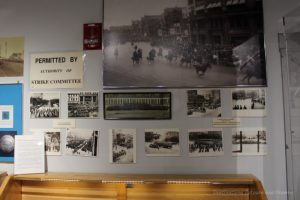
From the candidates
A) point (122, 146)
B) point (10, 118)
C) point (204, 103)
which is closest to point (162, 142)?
point (122, 146)

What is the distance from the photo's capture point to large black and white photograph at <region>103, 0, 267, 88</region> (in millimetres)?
1969

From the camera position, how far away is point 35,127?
212 cm

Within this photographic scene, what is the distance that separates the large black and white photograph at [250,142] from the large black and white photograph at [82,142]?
3.37 ft

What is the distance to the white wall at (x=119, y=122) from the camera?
Result: 195cm

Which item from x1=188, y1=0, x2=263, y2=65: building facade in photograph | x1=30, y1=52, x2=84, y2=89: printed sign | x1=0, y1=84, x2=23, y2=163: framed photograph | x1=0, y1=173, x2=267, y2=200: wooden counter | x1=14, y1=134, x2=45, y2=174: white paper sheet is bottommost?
x1=0, y1=173, x2=267, y2=200: wooden counter

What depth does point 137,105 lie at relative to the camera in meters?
2.03

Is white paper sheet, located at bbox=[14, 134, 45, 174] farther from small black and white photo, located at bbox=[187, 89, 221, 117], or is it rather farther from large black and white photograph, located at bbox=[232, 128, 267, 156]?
large black and white photograph, located at bbox=[232, 128, 267, 156]

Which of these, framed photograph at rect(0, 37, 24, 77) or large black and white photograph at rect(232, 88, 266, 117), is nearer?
large black and white photograph at rect(232, 88, 266, 117)

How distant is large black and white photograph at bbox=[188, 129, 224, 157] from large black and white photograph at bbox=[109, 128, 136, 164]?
0.42 metres

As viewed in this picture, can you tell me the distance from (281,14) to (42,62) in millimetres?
1833

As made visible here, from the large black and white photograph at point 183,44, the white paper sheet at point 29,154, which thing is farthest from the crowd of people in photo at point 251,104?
the white paper sheet at point 29,154

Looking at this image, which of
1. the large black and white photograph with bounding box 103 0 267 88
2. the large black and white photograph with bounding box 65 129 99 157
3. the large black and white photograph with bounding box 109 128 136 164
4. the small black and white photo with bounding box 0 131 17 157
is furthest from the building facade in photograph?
the small black and white photo with bounding box 0 131 17 157

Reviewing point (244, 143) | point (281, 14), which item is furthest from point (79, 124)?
point (281, 14)

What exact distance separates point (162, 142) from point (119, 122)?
35 cm
